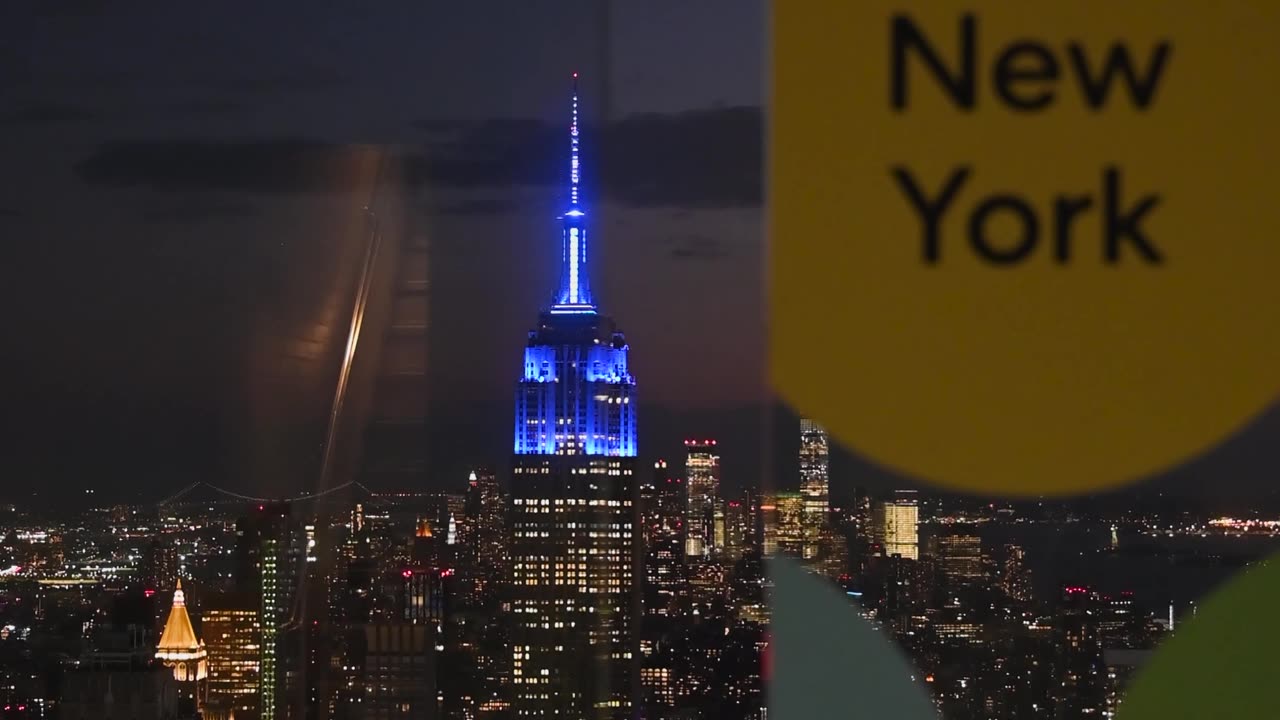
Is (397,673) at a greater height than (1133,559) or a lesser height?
lesser

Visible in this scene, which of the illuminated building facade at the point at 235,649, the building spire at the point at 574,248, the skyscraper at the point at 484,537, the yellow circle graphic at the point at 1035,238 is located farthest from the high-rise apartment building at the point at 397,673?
the yellow circle graphic at the point at 1035,238

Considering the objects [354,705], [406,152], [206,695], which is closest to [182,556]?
[206,695]

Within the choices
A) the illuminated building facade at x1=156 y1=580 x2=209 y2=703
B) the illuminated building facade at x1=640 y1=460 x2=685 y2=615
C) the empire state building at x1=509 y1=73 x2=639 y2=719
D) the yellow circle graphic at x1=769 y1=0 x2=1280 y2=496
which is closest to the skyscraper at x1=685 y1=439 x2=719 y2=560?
the illuminated building facade at x1=640 y1=460 x2=685 y2=615

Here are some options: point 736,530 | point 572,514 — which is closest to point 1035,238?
point 736,530

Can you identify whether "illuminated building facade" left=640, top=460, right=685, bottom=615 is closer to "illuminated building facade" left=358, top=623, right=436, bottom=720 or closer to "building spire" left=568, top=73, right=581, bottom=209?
"illuminated building facade" left=358, top=623, right=436, bottom=720

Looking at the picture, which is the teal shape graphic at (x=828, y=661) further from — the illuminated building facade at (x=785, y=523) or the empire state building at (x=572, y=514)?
the empire state building at (x=572, y=514)

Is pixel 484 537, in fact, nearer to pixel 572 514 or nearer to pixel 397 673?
pixel 572 514
